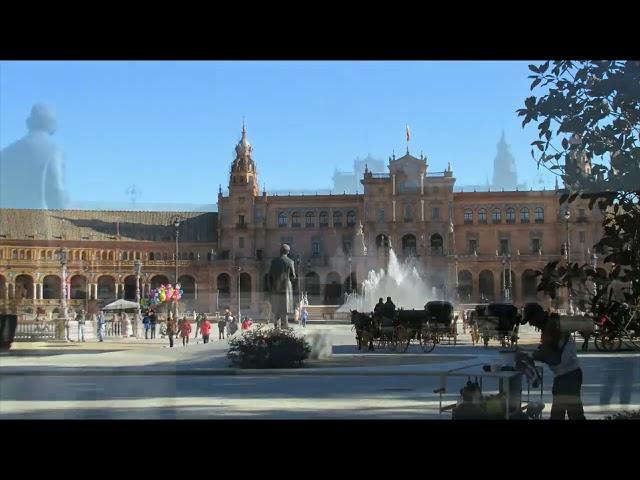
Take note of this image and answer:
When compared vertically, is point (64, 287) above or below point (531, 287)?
above

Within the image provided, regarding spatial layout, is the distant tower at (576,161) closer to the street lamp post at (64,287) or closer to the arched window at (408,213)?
the street lamp post at (64,287)

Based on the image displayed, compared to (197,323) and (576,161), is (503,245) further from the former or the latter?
(576,161)

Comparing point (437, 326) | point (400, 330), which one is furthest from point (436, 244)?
point (400, 330)

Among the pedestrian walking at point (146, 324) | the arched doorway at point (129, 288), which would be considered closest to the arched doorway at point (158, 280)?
the pedestrian walking at point (146, 324)

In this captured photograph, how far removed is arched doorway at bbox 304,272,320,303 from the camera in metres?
24.7

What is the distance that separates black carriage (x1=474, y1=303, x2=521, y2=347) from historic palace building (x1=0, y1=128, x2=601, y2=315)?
0.62 meters

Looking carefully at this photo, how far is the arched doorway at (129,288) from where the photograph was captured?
2917cm

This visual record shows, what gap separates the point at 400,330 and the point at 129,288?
50.7 ft

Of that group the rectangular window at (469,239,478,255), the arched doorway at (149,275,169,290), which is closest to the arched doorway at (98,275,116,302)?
the arched doorway at (149,275,169,290)

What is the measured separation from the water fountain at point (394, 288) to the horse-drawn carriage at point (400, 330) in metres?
6.19

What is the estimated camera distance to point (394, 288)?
34156 millimetres

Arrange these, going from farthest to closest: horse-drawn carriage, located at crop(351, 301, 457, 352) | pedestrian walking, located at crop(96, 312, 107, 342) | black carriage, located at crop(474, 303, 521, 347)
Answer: pedestrian walking, located at crop(96, 312, 107, 342), horse-drawn carriage, located at crop(351, 301, 457, 352), black carriage, located at crop(474, 303, 521, 347)

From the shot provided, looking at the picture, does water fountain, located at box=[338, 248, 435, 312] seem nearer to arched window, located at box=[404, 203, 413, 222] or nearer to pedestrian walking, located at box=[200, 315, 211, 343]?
arched window, located at box=[404, 203, 413, 222]
